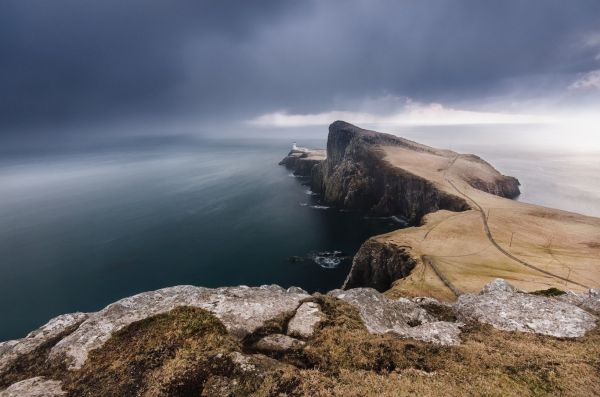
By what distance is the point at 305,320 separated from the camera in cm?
1912

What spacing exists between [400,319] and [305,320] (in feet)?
25.3

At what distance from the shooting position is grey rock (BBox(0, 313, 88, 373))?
17.1 meters

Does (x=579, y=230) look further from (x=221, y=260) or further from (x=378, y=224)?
(x=221, y=260)

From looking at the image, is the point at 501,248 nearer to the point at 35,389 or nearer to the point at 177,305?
the point at 177,305

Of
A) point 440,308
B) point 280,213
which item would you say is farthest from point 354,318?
point 280,213

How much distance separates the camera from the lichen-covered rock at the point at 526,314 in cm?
1959

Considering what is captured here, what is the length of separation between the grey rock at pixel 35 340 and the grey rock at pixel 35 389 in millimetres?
3493

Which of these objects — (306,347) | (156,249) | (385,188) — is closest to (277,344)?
(306,347)

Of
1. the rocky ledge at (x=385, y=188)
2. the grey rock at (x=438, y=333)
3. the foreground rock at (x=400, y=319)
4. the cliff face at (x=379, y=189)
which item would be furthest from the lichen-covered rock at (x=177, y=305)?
the cliff face at (x=379, y=189)

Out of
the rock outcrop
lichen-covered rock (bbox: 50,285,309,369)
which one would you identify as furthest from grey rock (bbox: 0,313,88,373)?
the rock outcrop

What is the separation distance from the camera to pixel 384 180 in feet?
519

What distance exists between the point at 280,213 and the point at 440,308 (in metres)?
131

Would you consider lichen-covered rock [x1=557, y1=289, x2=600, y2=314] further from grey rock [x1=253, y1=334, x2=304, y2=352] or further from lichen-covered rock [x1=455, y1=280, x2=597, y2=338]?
grey rock [x1=253, y1=334, x2=304, y2=352]

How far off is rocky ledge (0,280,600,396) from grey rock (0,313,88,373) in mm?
69
